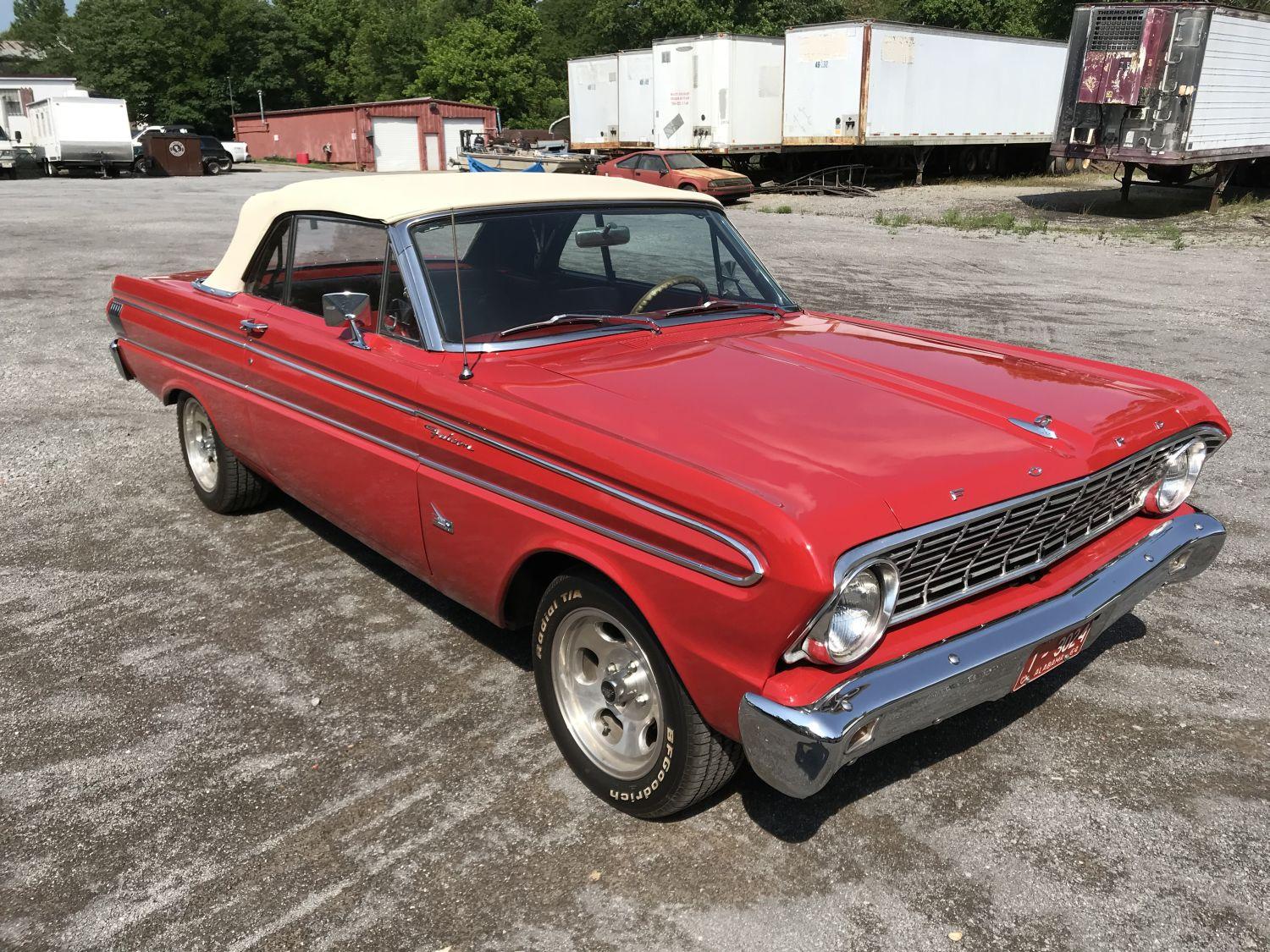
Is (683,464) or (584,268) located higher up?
(584,268)

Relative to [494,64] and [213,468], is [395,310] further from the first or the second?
[494,64]

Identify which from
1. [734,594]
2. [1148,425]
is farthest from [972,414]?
[734,594]

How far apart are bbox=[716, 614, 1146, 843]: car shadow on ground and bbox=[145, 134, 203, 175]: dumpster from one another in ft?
125

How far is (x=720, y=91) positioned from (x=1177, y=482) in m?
22.1

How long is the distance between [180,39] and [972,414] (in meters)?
68.1

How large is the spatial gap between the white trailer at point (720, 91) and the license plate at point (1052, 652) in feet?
73.9

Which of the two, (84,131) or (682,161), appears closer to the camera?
(682,161)

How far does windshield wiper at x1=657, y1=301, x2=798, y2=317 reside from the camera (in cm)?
375

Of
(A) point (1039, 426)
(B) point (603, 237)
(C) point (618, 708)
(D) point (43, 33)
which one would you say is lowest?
(C) point (618, 708)

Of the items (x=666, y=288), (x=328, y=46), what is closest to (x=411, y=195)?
(x=666, y=288)

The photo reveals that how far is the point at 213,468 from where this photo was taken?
5.12 m

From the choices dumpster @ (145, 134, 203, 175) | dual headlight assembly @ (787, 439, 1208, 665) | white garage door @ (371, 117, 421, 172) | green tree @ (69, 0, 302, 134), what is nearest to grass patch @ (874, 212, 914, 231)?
dual headlight assembly @ (787, 439, 1208, 665)

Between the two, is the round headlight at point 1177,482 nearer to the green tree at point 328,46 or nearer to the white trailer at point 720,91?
the white trailer at point 720,91

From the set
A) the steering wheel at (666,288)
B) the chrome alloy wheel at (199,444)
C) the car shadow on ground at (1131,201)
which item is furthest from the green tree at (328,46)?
the steering wheel at (666,288)
